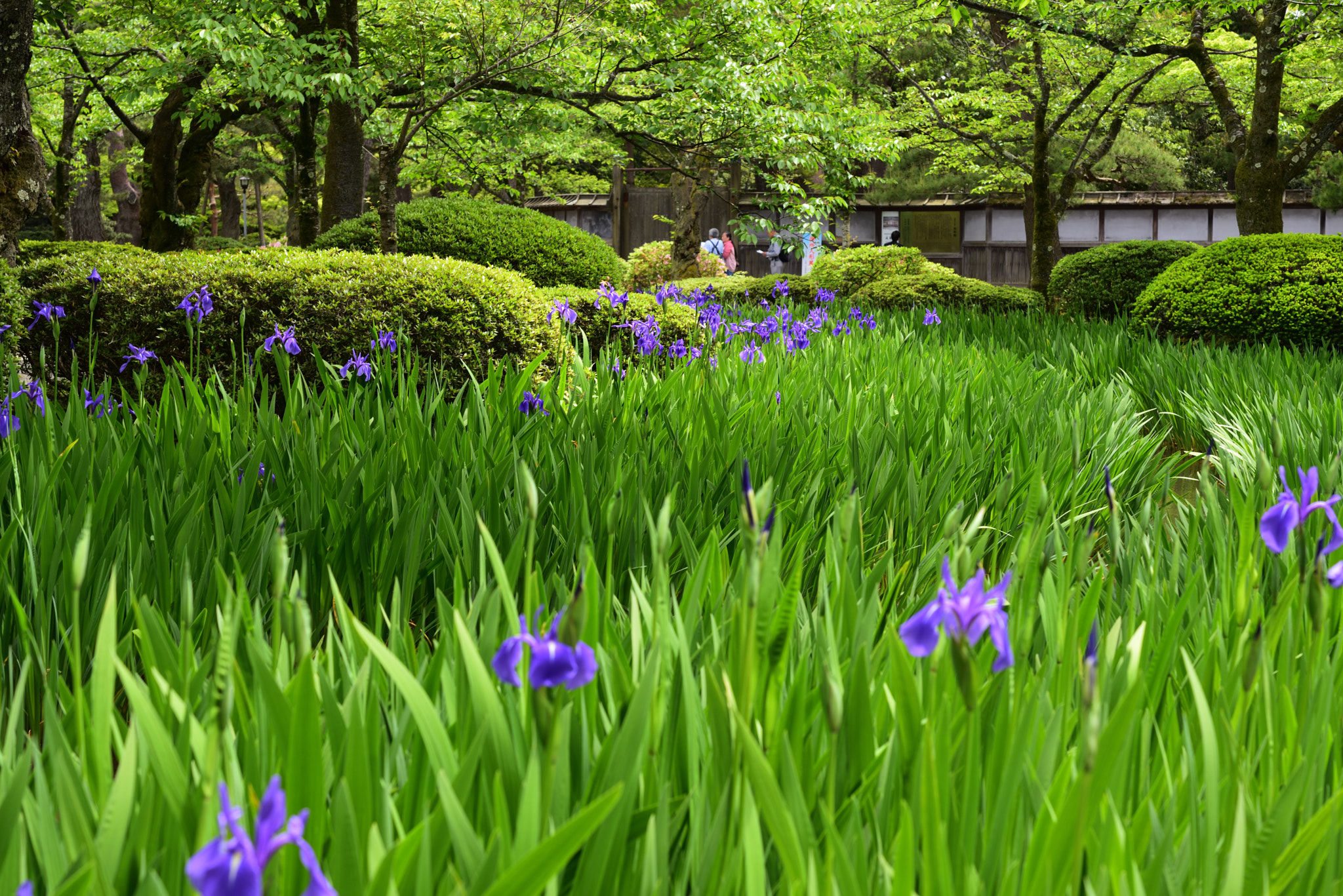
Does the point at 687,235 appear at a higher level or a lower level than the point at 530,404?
higher

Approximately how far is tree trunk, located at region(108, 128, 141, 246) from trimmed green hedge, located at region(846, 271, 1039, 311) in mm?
15963

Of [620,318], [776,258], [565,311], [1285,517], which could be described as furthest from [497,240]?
[1285,517]

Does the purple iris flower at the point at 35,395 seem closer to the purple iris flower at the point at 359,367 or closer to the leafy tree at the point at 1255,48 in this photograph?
the purple iris flower at the point at 359,367

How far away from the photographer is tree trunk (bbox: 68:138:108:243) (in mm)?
18406

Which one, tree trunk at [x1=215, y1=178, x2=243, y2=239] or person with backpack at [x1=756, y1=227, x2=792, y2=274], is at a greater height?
tree trunk at [x1=215, y1=178, x2=243, y2=239]

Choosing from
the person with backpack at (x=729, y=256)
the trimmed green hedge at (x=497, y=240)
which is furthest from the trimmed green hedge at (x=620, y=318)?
the person with backpack at (x=729, y=256)

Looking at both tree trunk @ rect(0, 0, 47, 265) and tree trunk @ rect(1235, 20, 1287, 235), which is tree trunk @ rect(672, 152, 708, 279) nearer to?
tree trunk @ rect(1235, 20, 1287, 235)

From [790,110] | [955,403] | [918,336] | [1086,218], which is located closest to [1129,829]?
[955,403]

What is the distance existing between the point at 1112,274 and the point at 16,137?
29.4ft

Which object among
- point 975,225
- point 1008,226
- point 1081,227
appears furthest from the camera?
point 975,225

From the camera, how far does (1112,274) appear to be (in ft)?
32.0

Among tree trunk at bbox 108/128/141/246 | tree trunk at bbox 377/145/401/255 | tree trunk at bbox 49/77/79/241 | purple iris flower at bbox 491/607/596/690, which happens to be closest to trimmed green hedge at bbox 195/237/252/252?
tree trunk at bbox 108/128/141/246

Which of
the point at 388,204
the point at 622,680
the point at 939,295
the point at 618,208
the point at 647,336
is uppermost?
the point at 618,208

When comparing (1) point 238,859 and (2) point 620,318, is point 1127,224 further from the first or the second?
(1) point 238,859
